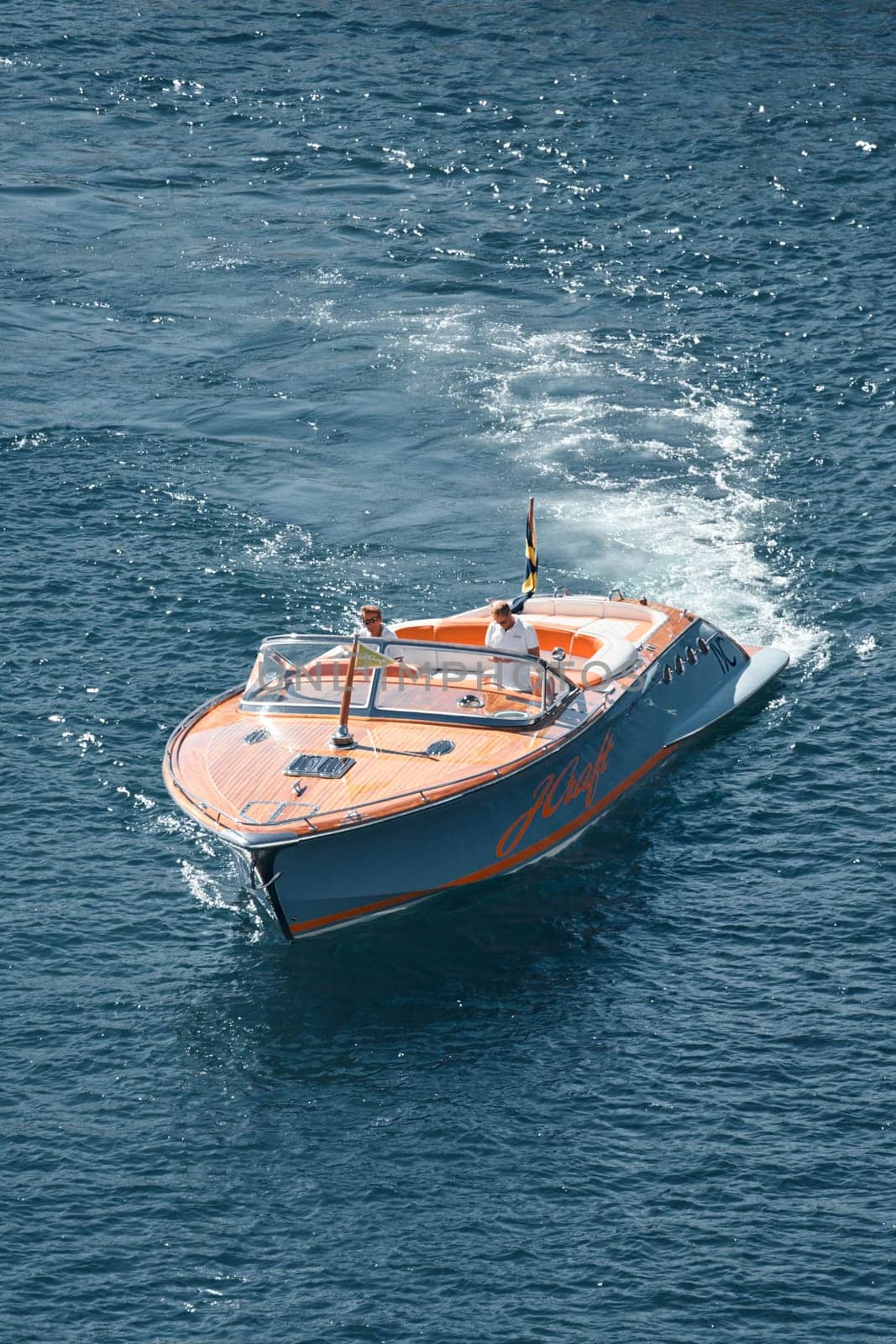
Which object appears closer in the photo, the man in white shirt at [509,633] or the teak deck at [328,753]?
the teak deck at [328,753]

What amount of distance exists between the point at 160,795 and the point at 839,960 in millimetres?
14103

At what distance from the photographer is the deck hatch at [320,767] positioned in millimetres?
33125

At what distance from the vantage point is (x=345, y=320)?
63625 mm

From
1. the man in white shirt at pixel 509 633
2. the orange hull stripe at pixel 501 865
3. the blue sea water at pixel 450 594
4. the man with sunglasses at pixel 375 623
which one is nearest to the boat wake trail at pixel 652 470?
the blue sea water at pixel 450 594

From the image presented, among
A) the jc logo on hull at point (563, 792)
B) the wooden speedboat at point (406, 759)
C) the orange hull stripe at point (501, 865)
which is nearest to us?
the wooden speedboat at point (406, 759)

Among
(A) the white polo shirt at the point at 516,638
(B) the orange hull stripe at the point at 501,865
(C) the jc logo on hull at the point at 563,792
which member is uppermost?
(A) the white polo shirt at the point at 516,638

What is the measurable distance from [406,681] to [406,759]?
2362 mm

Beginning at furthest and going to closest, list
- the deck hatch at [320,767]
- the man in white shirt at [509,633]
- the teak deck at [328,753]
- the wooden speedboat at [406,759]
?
the man in white shirt at [509,633] < the deck hatch at [320,767] < the wooden speedboat at [406,759] < the teak deck at [328,753]

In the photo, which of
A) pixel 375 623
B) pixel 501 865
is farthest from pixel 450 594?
pixel 501 865

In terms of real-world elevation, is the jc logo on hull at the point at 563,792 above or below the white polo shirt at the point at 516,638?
below

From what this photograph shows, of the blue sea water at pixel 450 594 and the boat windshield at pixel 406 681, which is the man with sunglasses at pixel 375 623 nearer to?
the boat windshield at pixel 406 681

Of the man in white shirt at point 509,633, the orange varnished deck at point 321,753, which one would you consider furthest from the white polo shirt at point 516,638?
the orange varnished deck at point 321,753

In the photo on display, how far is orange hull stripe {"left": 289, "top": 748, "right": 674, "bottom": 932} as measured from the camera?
32969 mm

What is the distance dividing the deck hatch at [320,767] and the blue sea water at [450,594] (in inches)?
118
